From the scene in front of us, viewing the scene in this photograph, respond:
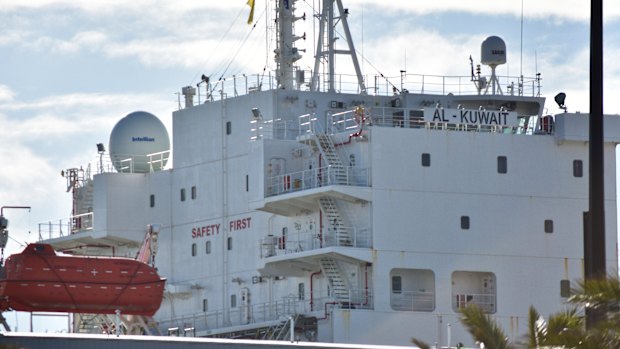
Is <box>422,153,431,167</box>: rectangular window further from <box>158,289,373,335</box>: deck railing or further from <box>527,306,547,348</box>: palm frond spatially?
<box>527,306,547,348</box>: palm frond

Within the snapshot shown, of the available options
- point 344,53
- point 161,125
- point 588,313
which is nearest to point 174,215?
point 161,125

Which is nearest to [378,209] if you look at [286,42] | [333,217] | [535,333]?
[333,217]

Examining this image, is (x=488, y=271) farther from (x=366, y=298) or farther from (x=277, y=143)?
(x=277, y=143)

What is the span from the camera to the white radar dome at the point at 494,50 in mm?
59188

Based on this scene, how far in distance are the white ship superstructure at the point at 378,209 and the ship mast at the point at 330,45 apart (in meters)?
0.05

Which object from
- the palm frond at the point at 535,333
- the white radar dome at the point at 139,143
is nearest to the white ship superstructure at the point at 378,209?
the white radar dome at the point at 139,143

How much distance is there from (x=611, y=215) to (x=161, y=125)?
17.8 m

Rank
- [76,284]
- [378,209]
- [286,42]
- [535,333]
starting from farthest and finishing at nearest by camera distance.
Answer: [286,42], [378,209], [76,284], [535,333]

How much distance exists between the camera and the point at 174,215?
6147 centimetres

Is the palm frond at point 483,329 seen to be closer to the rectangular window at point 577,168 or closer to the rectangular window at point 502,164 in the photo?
the rectangular window at point 502,164

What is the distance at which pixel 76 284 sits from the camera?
160ft

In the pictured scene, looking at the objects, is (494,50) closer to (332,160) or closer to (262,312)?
(332,160)

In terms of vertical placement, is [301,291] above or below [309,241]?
below

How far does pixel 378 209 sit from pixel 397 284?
2.44 metres
